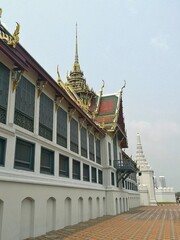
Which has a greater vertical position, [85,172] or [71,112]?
[71,112]

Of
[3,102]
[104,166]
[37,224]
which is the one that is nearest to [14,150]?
[3,102]

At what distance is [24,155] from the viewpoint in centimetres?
1096

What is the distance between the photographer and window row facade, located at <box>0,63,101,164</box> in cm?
993

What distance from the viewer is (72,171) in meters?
16.3

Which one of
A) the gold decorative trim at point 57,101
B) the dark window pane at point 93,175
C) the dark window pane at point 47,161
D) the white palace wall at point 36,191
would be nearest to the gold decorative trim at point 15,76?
the white palace wall at point 36,191

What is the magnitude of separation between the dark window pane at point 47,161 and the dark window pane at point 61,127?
1.38 metres

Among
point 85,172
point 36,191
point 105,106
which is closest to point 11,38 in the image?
point 36,191

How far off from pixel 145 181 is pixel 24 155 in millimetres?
47188

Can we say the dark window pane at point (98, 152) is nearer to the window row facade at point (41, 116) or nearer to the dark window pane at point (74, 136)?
the window row facade at point (41, 116)

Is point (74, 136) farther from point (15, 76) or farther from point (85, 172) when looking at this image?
point (15, 76)

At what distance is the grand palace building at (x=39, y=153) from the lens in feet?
31.2

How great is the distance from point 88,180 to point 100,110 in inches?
448

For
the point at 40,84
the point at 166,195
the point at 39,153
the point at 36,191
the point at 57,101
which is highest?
the point at 40,84

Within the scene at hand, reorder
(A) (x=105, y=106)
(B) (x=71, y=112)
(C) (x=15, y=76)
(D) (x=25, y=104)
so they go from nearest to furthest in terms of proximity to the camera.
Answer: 1. (C) (x=15, y=76)
2. (D) (x=25, y=104)
3. (B) (x=71, y=112)
4. (A) (x=105, y=106)
